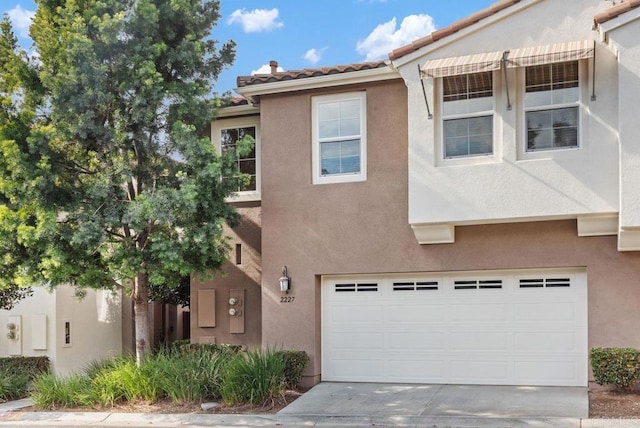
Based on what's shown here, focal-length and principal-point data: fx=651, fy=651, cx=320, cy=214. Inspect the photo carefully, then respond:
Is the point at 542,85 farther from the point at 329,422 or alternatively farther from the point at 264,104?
the point at 329,422

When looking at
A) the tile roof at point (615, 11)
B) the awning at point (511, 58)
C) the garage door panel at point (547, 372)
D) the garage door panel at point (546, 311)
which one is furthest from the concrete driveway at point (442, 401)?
the tile roof at point (615, 11)

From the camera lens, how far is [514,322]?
41.2ft

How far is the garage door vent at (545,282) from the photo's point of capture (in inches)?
484

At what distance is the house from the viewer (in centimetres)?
1140

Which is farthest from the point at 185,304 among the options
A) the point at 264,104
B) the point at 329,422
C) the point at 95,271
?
the point at 329,422

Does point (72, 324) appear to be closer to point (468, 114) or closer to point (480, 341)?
point (480, 341)

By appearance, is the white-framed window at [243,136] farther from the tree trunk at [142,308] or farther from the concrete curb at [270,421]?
the concrete curb at [270,421]

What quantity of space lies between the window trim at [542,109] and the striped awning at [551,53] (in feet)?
1.49

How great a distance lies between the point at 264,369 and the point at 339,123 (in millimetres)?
5282

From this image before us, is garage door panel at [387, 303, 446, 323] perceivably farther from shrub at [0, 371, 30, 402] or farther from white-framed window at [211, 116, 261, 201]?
shrub at [0, 371, 30, 402]

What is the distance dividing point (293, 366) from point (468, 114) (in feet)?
19.4

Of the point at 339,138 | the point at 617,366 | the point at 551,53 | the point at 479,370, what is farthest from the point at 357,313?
the point at 551,53

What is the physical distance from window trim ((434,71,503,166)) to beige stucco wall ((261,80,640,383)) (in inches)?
34.0

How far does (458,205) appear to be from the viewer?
1205 centimetres
